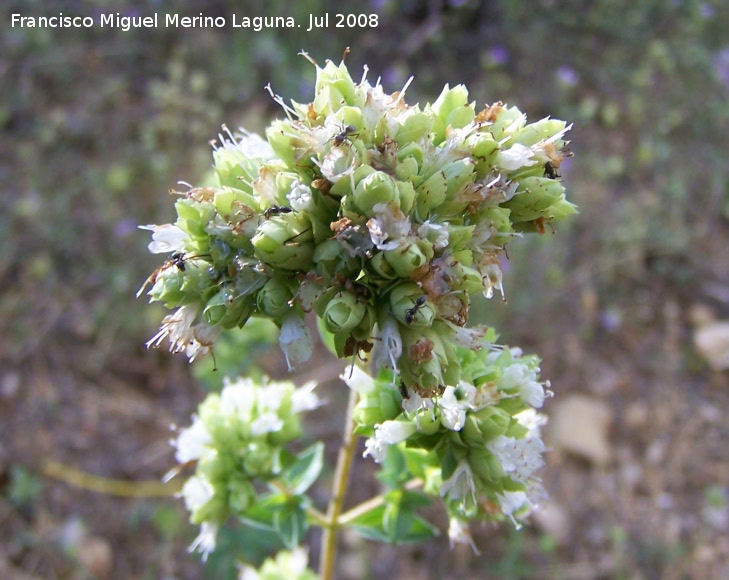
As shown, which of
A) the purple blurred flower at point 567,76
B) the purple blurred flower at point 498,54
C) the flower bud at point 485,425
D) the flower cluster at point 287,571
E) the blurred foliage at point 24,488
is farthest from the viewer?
the purple blurred flower at point 498,54

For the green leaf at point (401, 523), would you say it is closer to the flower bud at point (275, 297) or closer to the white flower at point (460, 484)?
the white flower at point (460, 484)

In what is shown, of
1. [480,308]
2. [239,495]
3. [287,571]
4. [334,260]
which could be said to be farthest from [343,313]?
[480,308]

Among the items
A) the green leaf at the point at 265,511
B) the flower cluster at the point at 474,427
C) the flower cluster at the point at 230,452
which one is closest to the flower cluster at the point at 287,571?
the green leaf at the point at 265,511

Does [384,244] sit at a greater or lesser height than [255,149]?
lesser

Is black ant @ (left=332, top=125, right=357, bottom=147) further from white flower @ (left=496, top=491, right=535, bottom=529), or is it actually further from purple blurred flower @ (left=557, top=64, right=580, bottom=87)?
purple blurred flower @ (left=557, top=64, right=580, bottom=87)

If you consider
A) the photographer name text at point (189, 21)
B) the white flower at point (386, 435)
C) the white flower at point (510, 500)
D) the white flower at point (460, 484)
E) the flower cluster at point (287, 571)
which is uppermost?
the photographer name text at point (189, 21)

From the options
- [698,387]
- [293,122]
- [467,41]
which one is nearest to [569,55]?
[467,41]

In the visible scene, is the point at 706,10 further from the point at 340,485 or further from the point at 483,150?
the point at 340,485
